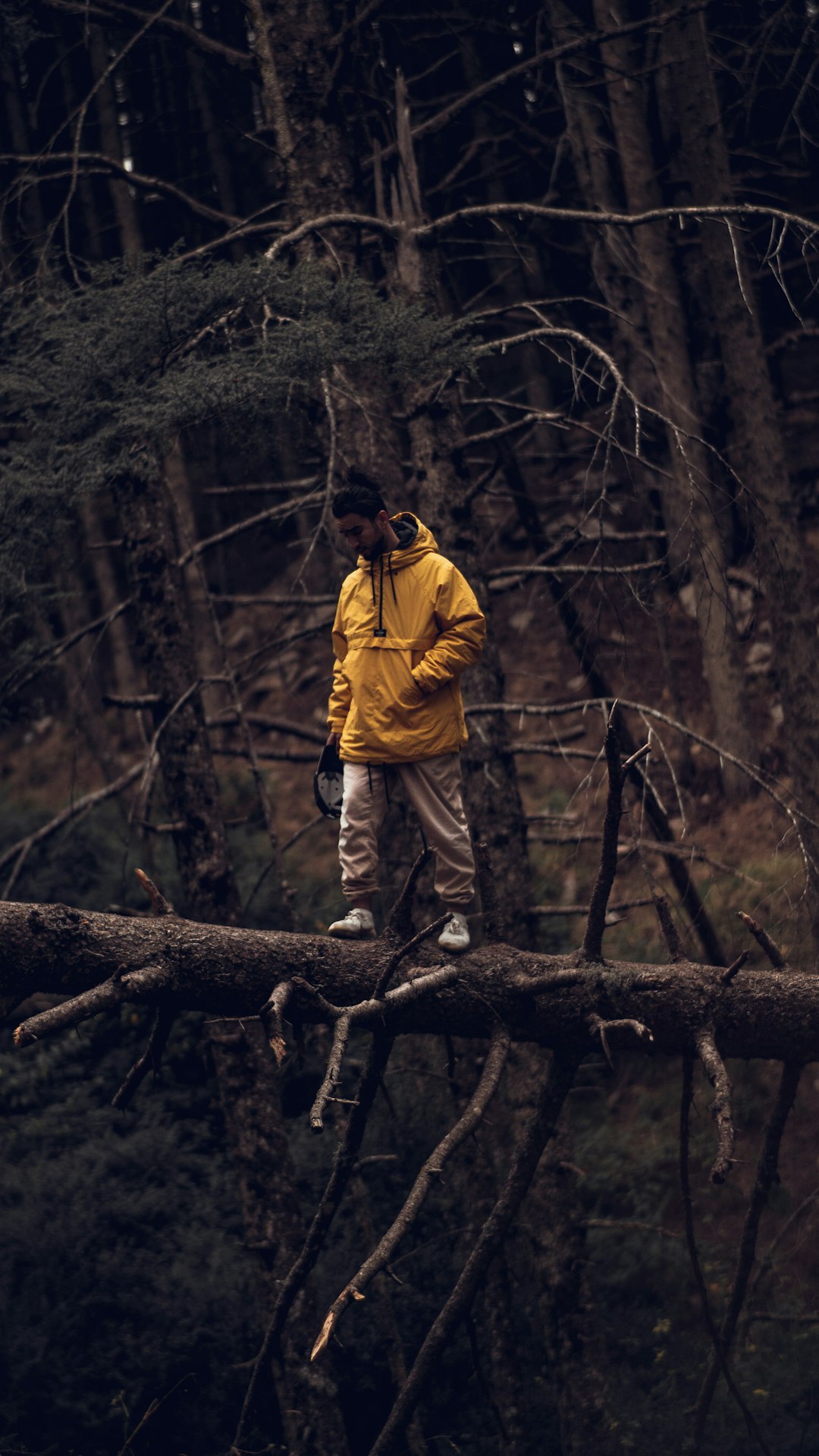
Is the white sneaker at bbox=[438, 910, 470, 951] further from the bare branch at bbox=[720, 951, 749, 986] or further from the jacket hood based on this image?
the jacket hood

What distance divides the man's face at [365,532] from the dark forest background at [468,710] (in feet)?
4.30

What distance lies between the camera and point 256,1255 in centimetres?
795

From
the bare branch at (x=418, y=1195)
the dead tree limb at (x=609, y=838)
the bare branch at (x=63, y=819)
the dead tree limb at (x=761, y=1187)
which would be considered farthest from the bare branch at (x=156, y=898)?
the bare branch at (x=63, y=819)

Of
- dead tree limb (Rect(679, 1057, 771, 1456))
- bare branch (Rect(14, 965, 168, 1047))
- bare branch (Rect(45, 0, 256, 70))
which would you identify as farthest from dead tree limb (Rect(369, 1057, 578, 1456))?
bare branch (Rect(45, 0, 256, 70))

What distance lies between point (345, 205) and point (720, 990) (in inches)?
211

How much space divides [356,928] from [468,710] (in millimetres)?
2868

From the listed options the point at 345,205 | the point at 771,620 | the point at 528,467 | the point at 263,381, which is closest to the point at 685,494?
the point at 771,620

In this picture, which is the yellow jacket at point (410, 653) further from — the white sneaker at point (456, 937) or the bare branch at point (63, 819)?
the bare branch at point (63, 819)

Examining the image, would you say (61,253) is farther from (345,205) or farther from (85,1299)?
(85,1299)

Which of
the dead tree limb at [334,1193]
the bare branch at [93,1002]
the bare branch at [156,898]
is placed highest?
the bare branch at [156,898]

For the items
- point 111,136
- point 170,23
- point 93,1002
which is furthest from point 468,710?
point 111,136

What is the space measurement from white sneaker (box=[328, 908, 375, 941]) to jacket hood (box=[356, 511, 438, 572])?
1.35 m

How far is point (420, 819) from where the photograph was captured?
5.31 metres

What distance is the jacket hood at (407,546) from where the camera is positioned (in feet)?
17.2
